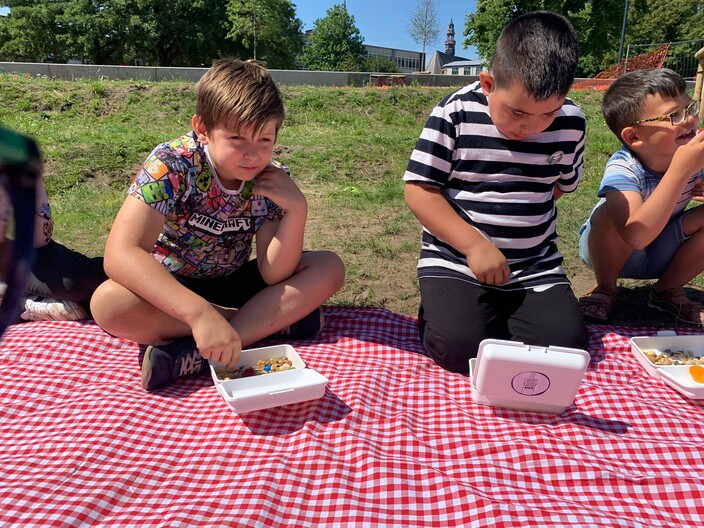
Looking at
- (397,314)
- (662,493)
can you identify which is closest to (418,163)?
(397,314)

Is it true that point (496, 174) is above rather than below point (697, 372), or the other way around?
above

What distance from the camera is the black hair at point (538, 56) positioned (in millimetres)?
1662

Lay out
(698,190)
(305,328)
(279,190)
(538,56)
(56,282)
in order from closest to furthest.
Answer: (538,56)
(279,190)
(305,328)
(56,282)
(698,190)

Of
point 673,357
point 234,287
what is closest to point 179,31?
point 234,287

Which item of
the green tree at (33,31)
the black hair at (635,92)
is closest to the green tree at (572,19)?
the green tree at (33,31)

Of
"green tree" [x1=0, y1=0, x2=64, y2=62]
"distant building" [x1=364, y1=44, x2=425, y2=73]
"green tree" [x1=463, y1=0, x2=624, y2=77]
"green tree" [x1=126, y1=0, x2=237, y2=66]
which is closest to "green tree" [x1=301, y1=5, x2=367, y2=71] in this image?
"green tree" [x1=126, y1=0, x2=237, y2=66]

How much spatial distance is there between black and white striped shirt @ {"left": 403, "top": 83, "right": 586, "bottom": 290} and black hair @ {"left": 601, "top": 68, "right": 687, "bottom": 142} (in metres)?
0.33

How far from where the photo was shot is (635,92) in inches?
88.2

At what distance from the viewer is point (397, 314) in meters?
2.44

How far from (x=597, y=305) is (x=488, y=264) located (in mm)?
832

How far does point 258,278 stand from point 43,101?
690 cm

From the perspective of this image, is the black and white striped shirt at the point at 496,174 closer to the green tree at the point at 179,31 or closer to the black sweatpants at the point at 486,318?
the black sweatpants at the point at 486,318

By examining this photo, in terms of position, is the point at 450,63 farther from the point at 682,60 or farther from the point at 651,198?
the point at 651,198

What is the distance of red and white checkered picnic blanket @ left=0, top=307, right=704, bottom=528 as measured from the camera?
49.2 inches
